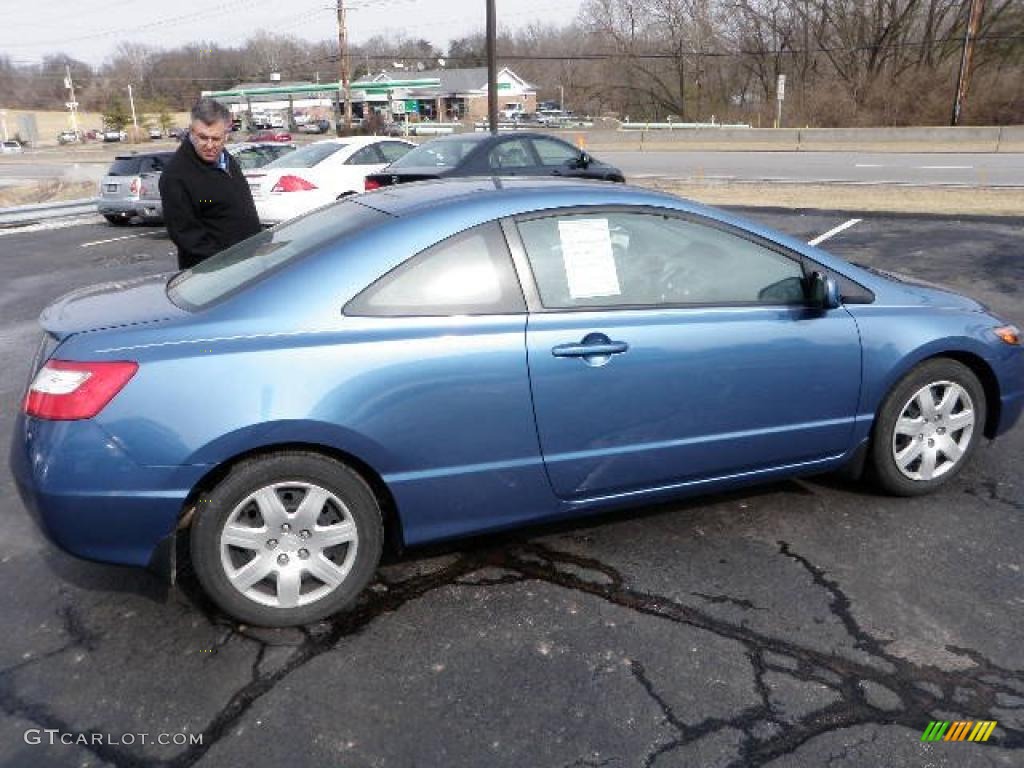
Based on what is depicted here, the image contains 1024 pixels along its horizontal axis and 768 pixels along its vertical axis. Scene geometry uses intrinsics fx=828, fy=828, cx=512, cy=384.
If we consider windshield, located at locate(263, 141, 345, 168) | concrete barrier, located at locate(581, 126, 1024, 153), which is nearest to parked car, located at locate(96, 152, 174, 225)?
windshield, located at locate(263, 141, 345, 168)

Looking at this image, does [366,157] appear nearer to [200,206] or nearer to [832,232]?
[832,232]

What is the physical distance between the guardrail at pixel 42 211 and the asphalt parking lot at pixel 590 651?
14418mm

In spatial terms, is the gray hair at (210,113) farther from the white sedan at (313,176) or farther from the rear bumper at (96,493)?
the white sedan at (313,176)

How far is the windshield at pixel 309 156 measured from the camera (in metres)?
12.5

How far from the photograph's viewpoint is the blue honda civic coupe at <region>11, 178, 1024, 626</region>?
8.83 ft

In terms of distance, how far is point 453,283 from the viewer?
3012mm

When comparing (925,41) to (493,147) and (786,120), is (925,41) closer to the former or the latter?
(786,120)

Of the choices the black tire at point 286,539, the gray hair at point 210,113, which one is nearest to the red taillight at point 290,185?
the gray hair at point 210,113

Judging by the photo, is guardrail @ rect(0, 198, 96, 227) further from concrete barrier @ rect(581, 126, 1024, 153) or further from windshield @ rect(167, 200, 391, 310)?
concrete barrier @ rect(581, 126, 1024, 153)

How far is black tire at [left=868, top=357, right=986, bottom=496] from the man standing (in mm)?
3387

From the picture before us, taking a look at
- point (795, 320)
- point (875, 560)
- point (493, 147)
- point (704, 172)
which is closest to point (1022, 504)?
point (875, 560)

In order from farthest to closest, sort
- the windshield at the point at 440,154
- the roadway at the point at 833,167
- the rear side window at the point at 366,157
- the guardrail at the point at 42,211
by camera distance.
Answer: the roadway at the point at 833,167, the guardrail at the point at 42,211, the rear side window at the point at 366,157, the windshield at the point at 440,154

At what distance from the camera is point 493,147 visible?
1130 cm

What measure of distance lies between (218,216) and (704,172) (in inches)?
804
